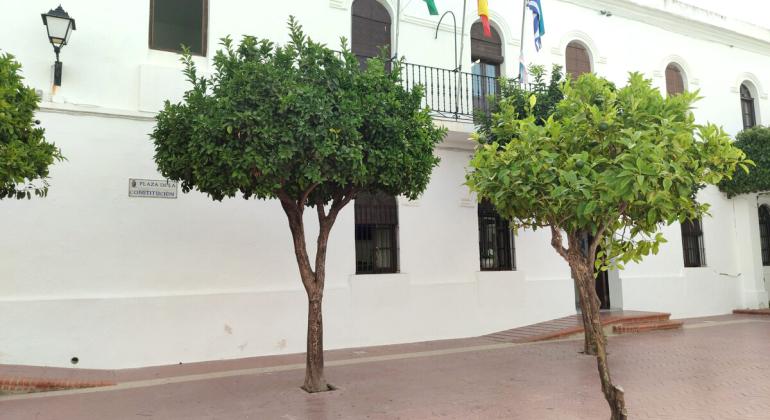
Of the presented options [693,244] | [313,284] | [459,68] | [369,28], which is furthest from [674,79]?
[313,284]

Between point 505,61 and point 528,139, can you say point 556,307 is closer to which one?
point 505,61

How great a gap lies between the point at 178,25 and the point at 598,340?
8276 mm

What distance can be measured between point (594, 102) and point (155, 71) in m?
6.73

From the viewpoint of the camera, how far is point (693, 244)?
46.8 ft

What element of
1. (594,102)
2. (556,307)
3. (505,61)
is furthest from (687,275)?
(594,102)

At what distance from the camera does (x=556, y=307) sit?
38.6ft

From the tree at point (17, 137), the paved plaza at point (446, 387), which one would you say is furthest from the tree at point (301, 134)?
the tree at point (17, 137)

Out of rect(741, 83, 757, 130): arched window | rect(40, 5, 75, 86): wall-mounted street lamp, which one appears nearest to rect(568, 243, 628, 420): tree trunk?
rect(40, 5, 75, 86): wall-mounted street lamp

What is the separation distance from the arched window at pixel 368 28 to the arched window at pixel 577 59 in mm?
4794

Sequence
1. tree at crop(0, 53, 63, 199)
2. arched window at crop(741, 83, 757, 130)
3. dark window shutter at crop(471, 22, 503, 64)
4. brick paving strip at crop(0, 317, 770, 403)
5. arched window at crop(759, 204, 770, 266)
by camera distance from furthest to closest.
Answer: arched window at crop(759, 204, 770, 266) → arched window at crop(741, 83, 757, 130) → dark window shutter at crop(471, 22, 503, 64) → brick paving strip at crop(0, 317, 770, 403) → tree at crop(0, 53, 63, 199)

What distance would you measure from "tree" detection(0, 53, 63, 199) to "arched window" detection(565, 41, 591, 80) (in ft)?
36.1

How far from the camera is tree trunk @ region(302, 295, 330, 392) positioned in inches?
258

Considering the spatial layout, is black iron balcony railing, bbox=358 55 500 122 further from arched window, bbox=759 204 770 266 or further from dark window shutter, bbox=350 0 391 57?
arched window, bbox=759 204 770 266

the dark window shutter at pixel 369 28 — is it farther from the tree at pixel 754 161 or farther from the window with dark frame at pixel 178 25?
the tree at pixel 754 161
